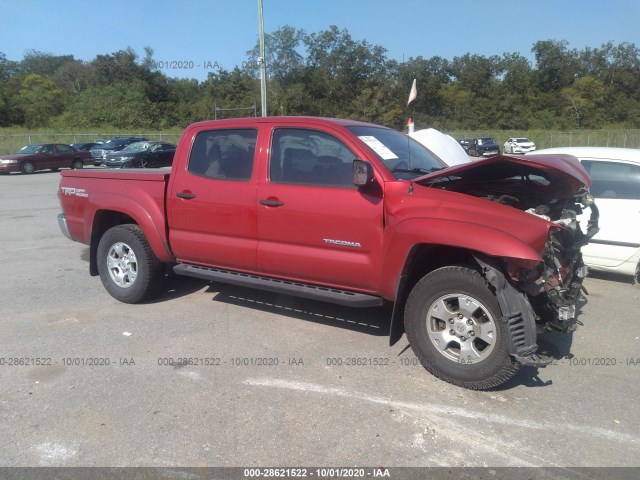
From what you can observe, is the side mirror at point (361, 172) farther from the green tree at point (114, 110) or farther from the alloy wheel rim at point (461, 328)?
the green tree at point (114, 110)

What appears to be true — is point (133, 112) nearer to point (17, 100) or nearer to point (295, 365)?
point (17, 100)

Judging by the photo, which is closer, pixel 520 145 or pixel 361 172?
pixel 361 172

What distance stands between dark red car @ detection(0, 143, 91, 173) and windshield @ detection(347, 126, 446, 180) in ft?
86.0

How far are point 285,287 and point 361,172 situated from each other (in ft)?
4.32

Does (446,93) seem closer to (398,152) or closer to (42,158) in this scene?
(42,158)

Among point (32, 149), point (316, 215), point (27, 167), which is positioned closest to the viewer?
point (316, 215)

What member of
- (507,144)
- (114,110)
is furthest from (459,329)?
(114,110)

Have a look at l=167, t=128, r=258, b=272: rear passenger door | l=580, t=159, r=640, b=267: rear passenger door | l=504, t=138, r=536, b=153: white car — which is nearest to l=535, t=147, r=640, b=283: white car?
l=580, t=159, r=640, b=267: rear passenger door

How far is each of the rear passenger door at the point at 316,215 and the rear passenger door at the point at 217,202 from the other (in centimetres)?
18

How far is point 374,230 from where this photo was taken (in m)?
4.27

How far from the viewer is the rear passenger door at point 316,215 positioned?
14.2 ft

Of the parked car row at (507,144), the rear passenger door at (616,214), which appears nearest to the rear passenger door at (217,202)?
the rear passenger door at (616,214)

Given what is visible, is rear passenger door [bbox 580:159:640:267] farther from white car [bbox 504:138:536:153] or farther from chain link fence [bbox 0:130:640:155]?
white car [bbox 504:138:536:153]

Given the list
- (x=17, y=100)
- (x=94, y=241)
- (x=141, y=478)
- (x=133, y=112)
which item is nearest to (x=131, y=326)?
(x=94, y=241)
